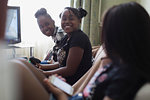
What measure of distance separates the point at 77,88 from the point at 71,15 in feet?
2.12

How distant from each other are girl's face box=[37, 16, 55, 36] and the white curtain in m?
1.01

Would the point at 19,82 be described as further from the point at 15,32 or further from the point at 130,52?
the point at 15,32

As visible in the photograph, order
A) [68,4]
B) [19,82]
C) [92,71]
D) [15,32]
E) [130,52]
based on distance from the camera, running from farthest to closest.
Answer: [68,4]
[15,32]
[92,71]
[19,82]
[130,52]

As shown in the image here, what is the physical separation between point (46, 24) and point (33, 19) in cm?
114

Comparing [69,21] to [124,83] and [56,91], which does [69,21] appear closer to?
[56,91]

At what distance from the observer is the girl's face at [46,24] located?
5.95 feet

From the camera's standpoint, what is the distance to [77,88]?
1.18m

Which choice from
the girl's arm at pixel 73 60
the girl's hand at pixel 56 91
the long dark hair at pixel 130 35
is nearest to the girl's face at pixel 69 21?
the girl's arm at pixel 73 60

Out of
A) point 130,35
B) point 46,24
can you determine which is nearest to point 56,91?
point 130,35

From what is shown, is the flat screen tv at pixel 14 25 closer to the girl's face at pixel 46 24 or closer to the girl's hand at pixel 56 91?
the girl's face at pixel 46 24

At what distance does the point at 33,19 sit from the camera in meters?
2.89

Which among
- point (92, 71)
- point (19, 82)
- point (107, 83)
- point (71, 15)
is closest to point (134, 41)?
point (107, 83)

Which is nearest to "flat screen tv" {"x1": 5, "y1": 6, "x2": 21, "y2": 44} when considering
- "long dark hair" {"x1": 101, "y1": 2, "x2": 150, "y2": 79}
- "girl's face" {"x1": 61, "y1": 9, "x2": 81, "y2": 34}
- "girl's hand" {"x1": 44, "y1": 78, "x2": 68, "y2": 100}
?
"girl's face" {"x1": 61, "y1": 9, "x2": 81, "y2": 34}

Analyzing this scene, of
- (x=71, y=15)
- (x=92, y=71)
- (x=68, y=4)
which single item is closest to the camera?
(x=92, y=71)
